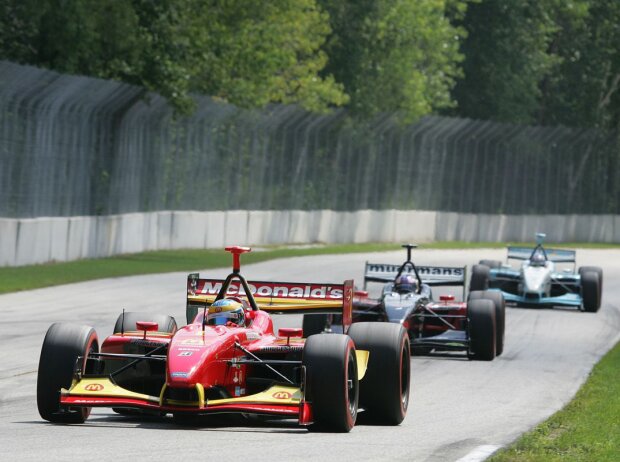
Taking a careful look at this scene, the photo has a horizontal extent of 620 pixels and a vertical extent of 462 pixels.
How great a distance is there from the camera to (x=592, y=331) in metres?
24.0

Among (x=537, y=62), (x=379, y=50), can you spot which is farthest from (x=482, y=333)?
(x=537, y=62)

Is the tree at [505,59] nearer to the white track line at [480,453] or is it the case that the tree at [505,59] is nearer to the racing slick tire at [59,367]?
the racing slick tire at [59,367]

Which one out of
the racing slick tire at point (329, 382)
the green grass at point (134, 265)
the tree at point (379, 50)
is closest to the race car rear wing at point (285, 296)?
the racing slick tire at point (329, 382)

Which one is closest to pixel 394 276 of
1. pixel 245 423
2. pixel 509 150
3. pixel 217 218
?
pixel 245 423

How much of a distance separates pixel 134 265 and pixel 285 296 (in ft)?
65.3

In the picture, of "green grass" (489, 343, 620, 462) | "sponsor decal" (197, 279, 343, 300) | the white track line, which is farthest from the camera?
"sponsor decal" (197, 279, 343, 300)

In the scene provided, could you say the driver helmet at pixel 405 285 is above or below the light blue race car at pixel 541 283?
above

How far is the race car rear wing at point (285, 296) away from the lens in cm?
1375

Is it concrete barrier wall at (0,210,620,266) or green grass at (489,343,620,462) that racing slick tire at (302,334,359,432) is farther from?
concrete barrier wall at (0,210,620,266)

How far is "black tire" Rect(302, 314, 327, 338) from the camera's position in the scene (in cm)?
1805

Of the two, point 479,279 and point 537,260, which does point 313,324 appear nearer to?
point 479,279

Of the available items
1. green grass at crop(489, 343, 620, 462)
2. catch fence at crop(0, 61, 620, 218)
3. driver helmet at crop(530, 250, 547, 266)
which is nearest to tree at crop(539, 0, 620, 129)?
catch fence at crop(0, 61, 620, 218)

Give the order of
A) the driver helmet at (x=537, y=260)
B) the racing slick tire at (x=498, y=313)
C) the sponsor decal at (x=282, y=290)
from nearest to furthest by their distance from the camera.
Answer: the sponsor decal at (x=282, y=290)
the racing slick tire at (x=498, y=313)
the driver helmet at (x=537, y=260)

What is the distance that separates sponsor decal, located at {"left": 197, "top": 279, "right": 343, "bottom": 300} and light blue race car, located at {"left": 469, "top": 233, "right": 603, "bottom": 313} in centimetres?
1356
